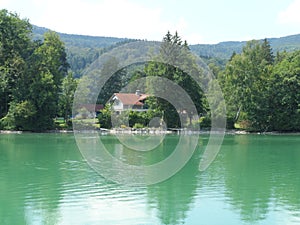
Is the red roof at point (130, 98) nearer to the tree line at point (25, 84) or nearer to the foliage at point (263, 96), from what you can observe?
A: the tree line at point (25, 84)

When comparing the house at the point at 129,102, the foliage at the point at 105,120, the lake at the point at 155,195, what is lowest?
the lake at the point at 155,195

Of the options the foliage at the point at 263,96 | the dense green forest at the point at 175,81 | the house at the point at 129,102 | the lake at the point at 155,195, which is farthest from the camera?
the house at the point at 129,102

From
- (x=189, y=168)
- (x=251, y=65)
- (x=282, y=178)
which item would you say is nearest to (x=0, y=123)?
(x=251, y=65)

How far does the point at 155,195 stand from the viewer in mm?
14625

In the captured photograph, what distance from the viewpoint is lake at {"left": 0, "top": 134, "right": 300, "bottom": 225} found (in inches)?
467

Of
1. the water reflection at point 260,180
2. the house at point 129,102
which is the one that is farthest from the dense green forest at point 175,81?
the water reflection at point 260,180

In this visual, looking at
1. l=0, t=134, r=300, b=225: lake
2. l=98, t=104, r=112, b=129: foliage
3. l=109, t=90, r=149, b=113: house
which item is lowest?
l=0, t=134, r=300, b=225: lake

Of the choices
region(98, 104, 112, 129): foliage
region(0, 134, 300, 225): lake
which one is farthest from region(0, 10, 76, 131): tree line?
region(0, 134, 300, 225): lake

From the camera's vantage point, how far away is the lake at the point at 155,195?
11.9m

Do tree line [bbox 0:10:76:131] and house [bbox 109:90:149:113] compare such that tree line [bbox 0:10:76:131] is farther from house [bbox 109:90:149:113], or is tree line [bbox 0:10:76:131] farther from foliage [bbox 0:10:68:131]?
house [bbox 109:90:149:113]

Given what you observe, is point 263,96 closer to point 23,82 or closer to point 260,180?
point 23,82

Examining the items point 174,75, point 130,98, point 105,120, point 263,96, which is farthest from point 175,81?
point 130,98

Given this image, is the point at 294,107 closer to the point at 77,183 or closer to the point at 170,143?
the point at 170,143

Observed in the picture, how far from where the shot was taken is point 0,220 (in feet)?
37.6
